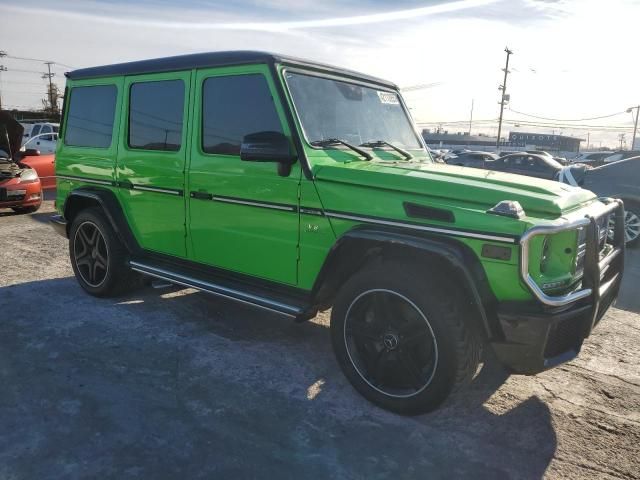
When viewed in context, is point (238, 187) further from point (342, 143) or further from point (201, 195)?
point (342, 143)

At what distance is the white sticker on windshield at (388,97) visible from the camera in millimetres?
4547

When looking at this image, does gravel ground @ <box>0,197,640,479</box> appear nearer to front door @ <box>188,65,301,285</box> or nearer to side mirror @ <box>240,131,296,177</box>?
front door @ <box>188,65,301,285</box>

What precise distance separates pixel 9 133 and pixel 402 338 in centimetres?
1095

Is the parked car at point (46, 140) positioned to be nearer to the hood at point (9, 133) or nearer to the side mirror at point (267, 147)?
the hood at point (9, 133)

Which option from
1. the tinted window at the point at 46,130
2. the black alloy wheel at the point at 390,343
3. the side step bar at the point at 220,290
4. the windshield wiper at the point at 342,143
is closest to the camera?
the black alloy wheel at the point at 390,343

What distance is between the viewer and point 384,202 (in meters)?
3.21

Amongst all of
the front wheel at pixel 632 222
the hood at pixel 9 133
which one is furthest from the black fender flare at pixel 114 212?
the front wheel at pixel 632 222

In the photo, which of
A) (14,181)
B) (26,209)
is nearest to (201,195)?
(14,181)

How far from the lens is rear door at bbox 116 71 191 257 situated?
170 inches

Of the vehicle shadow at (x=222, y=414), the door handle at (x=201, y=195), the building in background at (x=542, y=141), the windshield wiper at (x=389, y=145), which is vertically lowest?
the vehicle shadow at (x=222, y=414)

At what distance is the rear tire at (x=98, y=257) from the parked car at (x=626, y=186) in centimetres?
732

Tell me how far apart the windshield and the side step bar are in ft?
→ 3.87

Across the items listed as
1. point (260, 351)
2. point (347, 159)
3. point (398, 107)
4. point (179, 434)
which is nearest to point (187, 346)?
point (260, 351)

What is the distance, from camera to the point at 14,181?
32.3 feet
